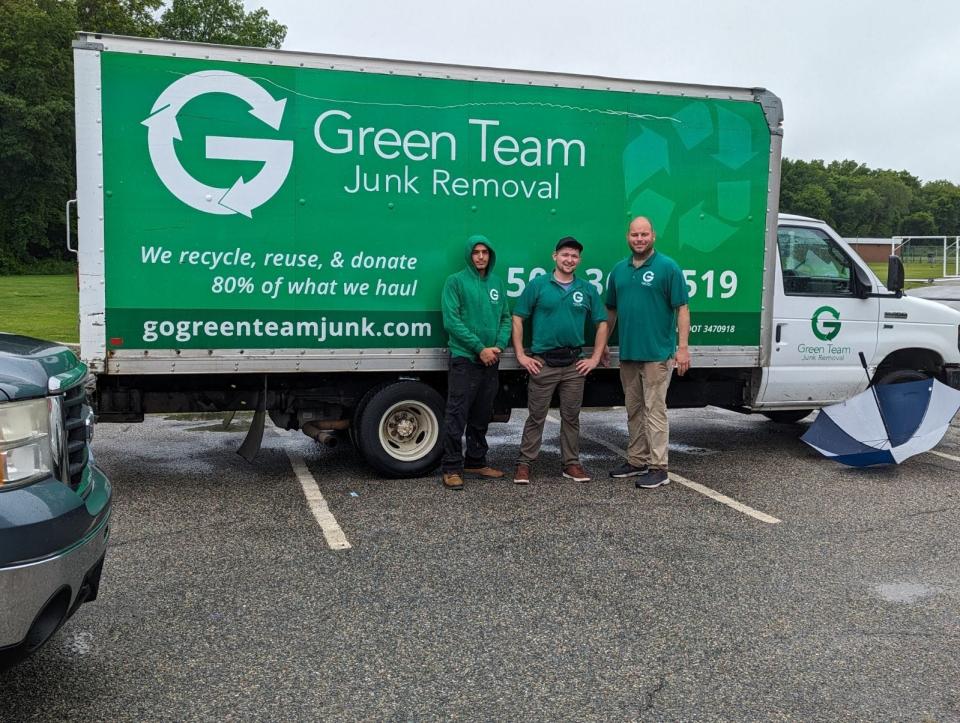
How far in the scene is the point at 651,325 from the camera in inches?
260

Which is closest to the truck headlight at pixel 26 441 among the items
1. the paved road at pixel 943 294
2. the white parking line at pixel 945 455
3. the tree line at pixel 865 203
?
the white parking line at pixel 945 455

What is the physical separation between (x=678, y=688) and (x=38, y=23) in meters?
60.0

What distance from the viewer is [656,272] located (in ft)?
21.4

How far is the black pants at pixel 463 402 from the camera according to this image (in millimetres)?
6395

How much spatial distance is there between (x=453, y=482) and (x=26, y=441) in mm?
3891

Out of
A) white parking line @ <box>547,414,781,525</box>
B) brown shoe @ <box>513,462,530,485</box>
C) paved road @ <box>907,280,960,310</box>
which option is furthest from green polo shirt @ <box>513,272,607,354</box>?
paved road @ <box>907,280,960,310</box>

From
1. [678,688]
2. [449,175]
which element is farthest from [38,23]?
[678,688]

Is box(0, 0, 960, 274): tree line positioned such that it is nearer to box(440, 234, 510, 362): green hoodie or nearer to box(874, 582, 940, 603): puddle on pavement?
box(440, 234, 510, 362): green hoodie

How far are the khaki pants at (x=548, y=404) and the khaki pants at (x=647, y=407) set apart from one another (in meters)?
0.39

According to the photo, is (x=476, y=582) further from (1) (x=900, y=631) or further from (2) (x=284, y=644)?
(1) (x=900, y=631)

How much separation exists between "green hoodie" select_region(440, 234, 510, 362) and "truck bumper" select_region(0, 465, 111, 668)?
136 inches

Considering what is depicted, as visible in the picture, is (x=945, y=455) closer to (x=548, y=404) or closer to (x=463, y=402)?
(x=548, y=404)

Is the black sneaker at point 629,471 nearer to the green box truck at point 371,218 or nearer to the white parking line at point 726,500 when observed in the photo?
the white parking line at point 726,500

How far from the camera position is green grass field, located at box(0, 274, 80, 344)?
1548 centimetres
